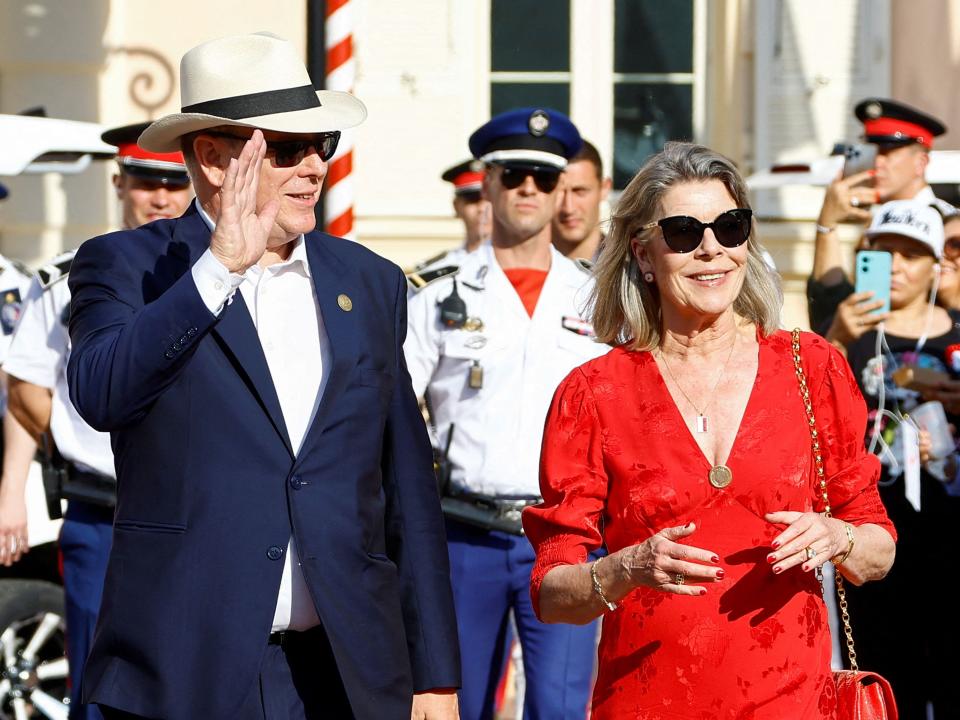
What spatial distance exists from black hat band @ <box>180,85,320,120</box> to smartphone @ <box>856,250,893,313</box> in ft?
9.25

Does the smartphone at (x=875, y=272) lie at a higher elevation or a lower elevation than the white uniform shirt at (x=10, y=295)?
higher

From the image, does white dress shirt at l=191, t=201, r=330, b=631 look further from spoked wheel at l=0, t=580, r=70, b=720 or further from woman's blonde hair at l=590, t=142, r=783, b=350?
spoked wheel at l=0, t=580, r=70, b=720

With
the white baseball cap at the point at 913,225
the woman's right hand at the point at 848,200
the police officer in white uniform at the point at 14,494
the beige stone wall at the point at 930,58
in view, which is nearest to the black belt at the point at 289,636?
the police officer in white uniform at the point at 14,494

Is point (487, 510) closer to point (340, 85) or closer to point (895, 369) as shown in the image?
point (895, 369)

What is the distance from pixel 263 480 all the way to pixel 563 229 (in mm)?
3649

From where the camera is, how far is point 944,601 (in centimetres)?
571

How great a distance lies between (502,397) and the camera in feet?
18.3

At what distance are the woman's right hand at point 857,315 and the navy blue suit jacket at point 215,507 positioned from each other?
270 centimetres

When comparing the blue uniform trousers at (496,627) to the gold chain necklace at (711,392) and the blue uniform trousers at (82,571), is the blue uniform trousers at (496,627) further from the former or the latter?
the gold chain necklace at (711,392)

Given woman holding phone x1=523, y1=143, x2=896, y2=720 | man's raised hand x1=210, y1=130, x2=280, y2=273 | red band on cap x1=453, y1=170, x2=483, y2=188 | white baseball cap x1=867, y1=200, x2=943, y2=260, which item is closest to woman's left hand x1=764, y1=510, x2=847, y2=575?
woman holding phone x1=523, y1=143, x2=896, y2=720

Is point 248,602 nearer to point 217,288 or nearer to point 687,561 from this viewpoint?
point 217,288

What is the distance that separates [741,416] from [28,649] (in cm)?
368

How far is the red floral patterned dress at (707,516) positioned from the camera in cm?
331

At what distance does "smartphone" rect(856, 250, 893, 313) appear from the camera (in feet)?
18.9
